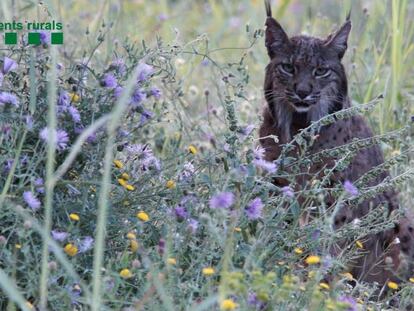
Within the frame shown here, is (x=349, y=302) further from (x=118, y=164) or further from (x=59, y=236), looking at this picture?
(x=118, y=164)

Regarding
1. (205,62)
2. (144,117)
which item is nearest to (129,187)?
(144,117)

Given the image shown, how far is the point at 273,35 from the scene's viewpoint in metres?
4.79

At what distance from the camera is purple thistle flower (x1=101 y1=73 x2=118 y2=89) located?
3477 millimetres

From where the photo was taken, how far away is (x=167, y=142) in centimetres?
489

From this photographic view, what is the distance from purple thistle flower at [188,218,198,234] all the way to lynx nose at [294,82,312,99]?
1537 millimetres

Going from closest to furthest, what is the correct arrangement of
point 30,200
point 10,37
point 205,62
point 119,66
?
point 30,200 → point 119,66 → point 10,37 → point 205,62

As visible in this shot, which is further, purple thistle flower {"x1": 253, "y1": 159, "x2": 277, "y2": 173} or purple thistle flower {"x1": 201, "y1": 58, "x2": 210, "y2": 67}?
purple thistle flower {"x1": 201, "y1": 58, "x2": 210, "y2": 67}

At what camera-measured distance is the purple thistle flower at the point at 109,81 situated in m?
3.48

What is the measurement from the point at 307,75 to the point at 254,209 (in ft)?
5.18

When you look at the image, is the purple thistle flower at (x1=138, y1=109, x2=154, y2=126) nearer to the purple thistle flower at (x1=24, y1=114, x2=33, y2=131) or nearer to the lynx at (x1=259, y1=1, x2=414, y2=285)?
the purple thistle flower at (x1=24, y1=114, x2=33, y2=131)

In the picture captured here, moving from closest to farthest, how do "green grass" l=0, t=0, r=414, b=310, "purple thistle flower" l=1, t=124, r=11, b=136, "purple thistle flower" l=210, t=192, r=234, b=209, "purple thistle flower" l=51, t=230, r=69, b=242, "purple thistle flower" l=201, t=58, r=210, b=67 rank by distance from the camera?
"green grass" l=0, t=0, r=414, b=310 < "purple thistle flower" l=210, t=192, r=234, b=209 < "purple thistle flower" l=51, t=230, r=69, b=242 < "purple thistle flower" l=1, t=124, r=11, b=136 < "purple thistle flower" l=201, t=58, r=210, b=67

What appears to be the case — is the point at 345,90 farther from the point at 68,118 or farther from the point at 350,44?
the point at 68,118

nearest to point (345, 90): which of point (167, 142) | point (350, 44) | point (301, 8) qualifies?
point (167, 142)

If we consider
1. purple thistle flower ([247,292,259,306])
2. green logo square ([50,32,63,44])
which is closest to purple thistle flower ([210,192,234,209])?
purple thistle flower ([247,292,259,306])
